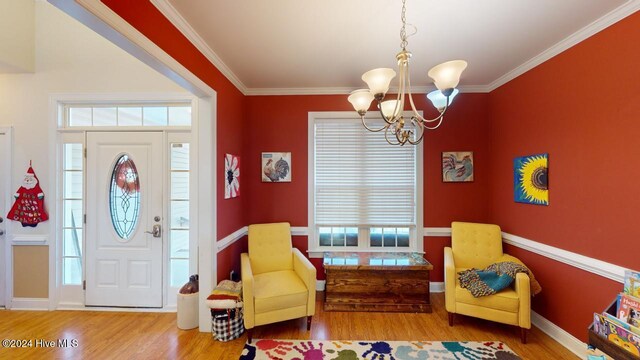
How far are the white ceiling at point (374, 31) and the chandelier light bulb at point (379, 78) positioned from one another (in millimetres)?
670

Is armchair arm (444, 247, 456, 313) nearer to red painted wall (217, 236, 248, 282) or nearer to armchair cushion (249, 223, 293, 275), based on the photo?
armchair cushion (249, 223, 293, 275)

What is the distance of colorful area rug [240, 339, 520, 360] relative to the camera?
209 centimetres

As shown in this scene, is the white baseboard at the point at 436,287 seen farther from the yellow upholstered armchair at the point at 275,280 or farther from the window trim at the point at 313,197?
the yellow upholstered armchair at the point at 275,280

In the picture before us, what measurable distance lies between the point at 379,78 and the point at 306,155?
203 cm

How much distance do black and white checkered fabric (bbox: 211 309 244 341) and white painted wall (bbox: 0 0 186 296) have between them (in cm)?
218

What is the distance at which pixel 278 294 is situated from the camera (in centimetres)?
231

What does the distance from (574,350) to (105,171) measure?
16.2 feet

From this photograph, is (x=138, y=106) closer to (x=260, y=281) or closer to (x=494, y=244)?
(x=260, y=281)

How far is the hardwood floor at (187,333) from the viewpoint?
7.06 ft

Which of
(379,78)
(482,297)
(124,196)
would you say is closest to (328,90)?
(379,78)

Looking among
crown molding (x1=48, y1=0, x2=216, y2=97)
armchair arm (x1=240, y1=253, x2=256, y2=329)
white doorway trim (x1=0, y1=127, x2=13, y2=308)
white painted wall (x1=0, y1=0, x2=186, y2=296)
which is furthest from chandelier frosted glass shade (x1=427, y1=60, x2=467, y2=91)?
white doorway trim (x1=0, y1=127, x2=13, y2=308)

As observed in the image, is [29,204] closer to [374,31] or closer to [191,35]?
[191,35]

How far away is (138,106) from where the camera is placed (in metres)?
2.80

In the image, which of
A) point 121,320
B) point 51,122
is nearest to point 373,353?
point 121,320
